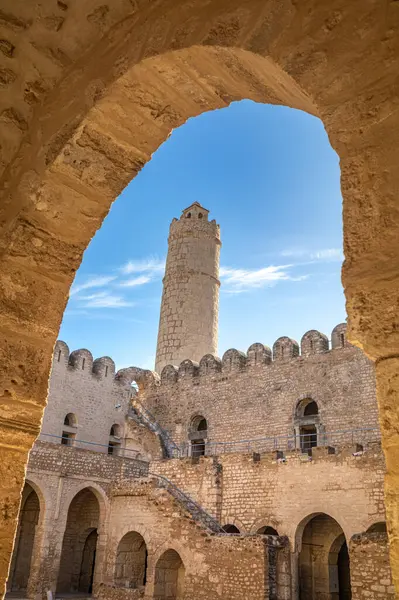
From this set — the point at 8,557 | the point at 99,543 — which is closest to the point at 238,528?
the point at 99,543

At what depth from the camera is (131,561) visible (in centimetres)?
1498

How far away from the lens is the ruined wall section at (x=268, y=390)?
15.7 metres

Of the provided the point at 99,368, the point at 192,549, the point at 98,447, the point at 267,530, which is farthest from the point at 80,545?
the point at 99,368

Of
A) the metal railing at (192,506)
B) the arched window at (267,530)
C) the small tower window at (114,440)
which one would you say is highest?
the small tower window at (114,440)

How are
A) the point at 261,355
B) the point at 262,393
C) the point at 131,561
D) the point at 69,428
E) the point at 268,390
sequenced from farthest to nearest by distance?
the point at 69,428 → the point at 261,355 → the point at 262,393 → the point at 268,390 → the point at 131,561

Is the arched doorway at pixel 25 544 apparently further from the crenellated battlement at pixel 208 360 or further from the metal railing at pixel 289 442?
the metal railing at pixel 289 442

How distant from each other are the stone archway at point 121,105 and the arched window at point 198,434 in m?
17.3

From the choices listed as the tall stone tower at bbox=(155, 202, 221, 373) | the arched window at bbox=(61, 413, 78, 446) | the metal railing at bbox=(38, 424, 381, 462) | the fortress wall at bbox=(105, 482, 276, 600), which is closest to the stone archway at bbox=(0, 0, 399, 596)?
the fortress wall at bbox=(105, 482, 276, 600)

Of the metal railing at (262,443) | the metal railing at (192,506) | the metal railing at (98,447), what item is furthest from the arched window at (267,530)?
the metal railing at (98,447)

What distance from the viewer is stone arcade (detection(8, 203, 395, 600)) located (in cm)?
1166

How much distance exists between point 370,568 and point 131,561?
25.7 ft

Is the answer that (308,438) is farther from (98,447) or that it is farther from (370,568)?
(98,447)

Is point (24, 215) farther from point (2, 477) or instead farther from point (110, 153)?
point (2, 477)

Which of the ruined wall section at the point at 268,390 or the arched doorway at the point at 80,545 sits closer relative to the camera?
the ruined wall section at the point at 268,390
